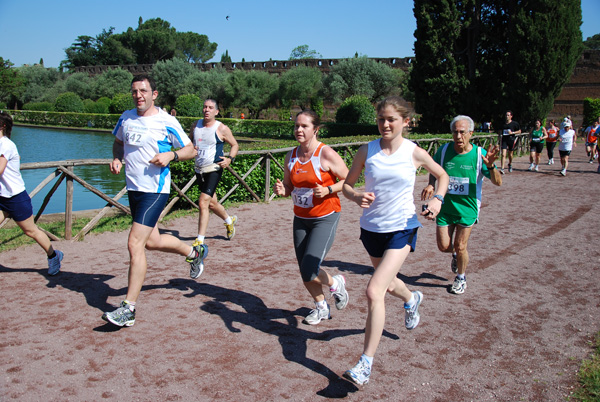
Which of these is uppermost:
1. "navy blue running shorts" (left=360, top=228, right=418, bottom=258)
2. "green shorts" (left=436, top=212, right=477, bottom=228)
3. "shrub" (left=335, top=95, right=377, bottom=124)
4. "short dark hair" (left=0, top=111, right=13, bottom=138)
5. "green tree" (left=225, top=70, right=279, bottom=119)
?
"green tree" (left=225, top=70, right=279, bottom=119)

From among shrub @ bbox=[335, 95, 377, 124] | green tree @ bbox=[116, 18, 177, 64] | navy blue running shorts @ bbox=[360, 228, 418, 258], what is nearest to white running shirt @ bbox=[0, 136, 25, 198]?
navy blue running shorts @ bbox=[360, 228, 418, 258]

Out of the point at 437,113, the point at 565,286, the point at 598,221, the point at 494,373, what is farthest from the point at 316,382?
the point at 437,113

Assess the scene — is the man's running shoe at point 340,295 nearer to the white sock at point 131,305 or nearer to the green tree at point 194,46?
the white sock at point 131,305

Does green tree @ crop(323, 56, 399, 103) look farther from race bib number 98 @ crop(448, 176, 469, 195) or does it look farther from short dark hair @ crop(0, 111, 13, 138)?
A: short dark hair @ crop(0, 111, 13, 138)

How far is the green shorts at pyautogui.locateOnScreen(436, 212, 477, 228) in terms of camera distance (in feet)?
16.1

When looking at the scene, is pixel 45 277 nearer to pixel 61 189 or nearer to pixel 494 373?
pixel 494 373

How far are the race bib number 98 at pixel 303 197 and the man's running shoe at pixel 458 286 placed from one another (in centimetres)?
206

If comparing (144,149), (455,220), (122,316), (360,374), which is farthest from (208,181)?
(360,374)

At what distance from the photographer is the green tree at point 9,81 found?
53.3 metres

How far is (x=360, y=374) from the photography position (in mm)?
3006

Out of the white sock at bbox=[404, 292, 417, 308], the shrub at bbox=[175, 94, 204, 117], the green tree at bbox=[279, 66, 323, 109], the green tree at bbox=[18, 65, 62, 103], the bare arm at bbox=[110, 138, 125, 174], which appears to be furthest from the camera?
the green tree at bbox=[18, 65, 62, 103]

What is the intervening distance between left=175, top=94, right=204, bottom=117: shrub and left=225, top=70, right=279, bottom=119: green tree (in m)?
6.08

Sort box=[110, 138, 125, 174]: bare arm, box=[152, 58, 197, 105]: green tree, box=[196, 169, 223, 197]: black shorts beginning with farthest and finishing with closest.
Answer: box=[152, 58, 197, 105]: green tree < box=[196, 169, 223, 197]: black shorts < box=[110, 138, 125, 174]: bare arm

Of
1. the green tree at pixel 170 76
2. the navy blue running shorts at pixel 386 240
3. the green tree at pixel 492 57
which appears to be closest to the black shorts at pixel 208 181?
the navy blue running shorts at pixel 386 240
